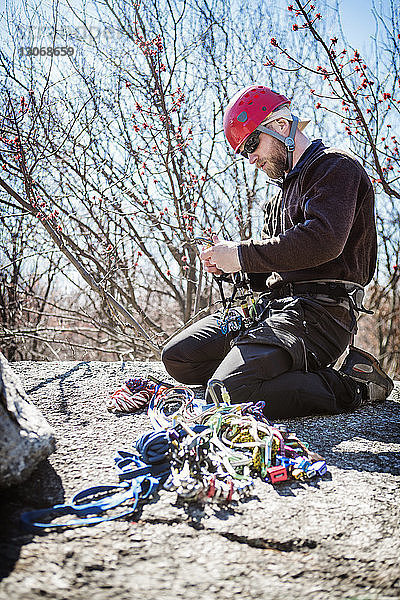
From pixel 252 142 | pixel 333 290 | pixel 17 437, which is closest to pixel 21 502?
pixel 17 437

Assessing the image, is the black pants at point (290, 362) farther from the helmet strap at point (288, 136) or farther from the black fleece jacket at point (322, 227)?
the helmet strap at point (288, 136)

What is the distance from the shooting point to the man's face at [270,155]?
8.79 ft

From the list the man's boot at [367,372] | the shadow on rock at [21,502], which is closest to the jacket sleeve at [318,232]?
the man's boot at [367,372]

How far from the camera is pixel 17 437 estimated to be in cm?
138

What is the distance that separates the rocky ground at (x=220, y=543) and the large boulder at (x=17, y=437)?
0.08m

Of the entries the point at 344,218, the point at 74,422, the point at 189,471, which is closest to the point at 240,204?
the point at 344,218

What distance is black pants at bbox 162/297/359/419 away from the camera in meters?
2.26

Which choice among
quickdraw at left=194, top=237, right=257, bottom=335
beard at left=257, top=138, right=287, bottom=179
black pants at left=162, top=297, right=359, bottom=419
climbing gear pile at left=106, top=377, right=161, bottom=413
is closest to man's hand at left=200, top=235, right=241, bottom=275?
quickdraw at left=194, top=237, right=257, bottom=335

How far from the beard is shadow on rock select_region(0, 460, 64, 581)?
6.30ft

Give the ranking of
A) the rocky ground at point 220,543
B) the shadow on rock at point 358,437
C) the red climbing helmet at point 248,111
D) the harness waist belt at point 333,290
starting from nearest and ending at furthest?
the rocky ground at point 220,543 → the shadow on rock at point 358,437 → the harness waist belt at point 333,290 → the red climbing helmet at point 248,111

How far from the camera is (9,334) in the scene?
5.55 metres

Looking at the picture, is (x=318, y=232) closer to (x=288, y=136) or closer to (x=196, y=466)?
(x=288, y=136)

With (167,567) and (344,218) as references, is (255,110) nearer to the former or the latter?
(344,218)

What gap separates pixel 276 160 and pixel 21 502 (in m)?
2.12
